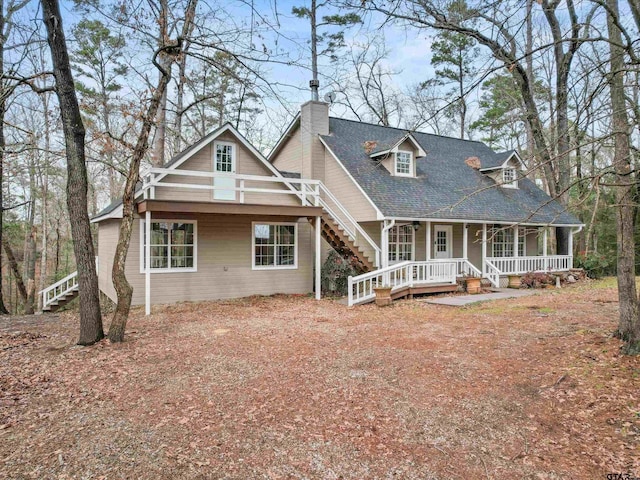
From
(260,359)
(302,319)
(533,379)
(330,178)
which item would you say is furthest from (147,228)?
(533,379)

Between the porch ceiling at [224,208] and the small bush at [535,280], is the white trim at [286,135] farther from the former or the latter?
the small bush at [535,280]

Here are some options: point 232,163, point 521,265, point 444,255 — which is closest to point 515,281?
point 521,265

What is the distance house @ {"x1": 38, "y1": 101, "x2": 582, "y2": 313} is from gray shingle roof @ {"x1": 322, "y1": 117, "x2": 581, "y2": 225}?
0.07 meters

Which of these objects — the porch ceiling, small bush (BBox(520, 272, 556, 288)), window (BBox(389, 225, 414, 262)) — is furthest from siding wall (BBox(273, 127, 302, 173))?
small bush (BBox(520, 272, 556, 288))

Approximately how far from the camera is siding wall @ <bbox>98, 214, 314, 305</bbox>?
41.2 ft

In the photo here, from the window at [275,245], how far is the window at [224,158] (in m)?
2.13

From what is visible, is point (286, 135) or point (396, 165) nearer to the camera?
point (396, 165)

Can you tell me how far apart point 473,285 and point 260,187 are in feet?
27.4

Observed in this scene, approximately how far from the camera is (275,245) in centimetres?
1466

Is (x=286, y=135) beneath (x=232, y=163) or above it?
above

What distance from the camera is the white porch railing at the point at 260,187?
38.2ft

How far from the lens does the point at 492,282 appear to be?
52.6 ft

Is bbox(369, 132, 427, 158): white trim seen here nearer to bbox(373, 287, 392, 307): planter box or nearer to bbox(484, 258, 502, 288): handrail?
bbox(484, 258, 502, 288): handrail

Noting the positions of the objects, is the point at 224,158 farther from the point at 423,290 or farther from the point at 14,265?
the point at 14,265
